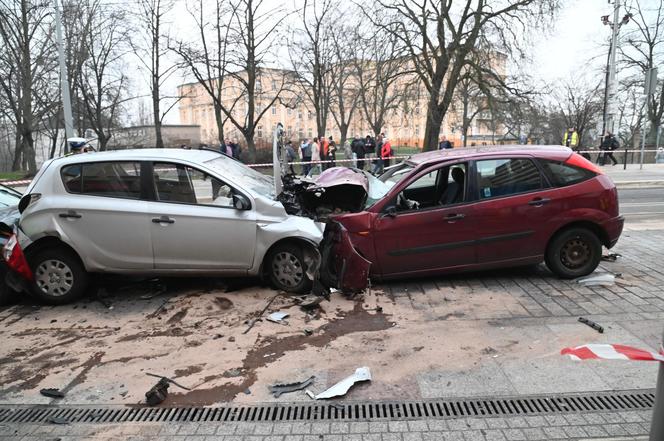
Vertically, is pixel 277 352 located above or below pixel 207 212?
below

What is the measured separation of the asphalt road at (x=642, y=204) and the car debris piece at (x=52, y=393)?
992 cm

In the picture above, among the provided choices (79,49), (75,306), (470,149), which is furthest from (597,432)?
(79,49)

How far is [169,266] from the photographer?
5.64 meters

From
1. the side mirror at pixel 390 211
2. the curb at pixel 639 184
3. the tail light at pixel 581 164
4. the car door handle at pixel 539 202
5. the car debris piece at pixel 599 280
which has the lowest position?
the car debris piece at pixel 599 280

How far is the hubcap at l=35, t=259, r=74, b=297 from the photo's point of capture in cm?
561

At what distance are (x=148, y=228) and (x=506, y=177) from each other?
4.18 metres

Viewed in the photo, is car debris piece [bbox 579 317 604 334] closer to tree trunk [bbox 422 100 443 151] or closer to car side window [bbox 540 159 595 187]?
car side window [bbox 540 159 595 187]

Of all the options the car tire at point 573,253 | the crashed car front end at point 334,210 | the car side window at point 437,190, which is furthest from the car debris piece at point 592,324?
the crashed car front end at point 334,210

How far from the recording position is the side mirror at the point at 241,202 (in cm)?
556

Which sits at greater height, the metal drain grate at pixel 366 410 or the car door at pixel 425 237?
the car door at pixel 425 237

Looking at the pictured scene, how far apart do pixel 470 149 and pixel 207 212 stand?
3.33 metres

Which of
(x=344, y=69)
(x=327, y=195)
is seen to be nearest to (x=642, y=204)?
(x=327, y=195)

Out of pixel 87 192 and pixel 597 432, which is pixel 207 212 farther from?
pixel 597 432

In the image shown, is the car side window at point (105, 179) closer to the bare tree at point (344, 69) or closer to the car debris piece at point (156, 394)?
the car debris piece at point (156, 394)
